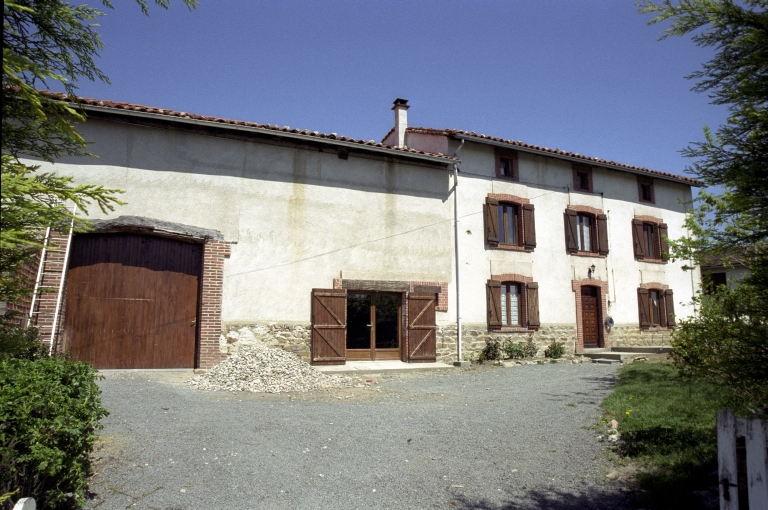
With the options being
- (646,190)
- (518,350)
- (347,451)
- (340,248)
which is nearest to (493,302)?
(518,350)

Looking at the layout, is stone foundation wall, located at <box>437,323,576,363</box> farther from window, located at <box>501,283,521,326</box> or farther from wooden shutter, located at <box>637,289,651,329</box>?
wooden shutter, located at <box>637,289,651,329</box>

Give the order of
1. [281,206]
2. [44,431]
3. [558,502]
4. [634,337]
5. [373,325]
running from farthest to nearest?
1. [634,337]
2. [373,325]
3. [281,206]
4. [558,502]
5. [44,431]

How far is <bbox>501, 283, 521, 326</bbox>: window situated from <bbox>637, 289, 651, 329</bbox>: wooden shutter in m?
4.87

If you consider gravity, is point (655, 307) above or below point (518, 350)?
above

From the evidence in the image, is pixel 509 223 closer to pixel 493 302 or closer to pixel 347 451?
pixel 493 302

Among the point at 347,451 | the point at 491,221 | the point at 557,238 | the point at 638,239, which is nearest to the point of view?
the point at 347,451

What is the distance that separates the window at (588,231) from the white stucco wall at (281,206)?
181 inches

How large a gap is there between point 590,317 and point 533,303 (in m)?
2.57

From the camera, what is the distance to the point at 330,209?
13281 mm

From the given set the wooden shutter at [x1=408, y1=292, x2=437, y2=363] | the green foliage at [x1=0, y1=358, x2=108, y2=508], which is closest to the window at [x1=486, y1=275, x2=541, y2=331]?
the wooden shutter at [x1=408, y1=292, x2=437, y2=363]

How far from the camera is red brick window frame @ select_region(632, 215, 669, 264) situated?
17950 millimetres

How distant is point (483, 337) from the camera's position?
14844 millimetres

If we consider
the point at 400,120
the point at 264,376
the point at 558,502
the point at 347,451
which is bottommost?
the point at 558,502

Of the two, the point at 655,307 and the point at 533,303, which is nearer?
the point at 533,303
